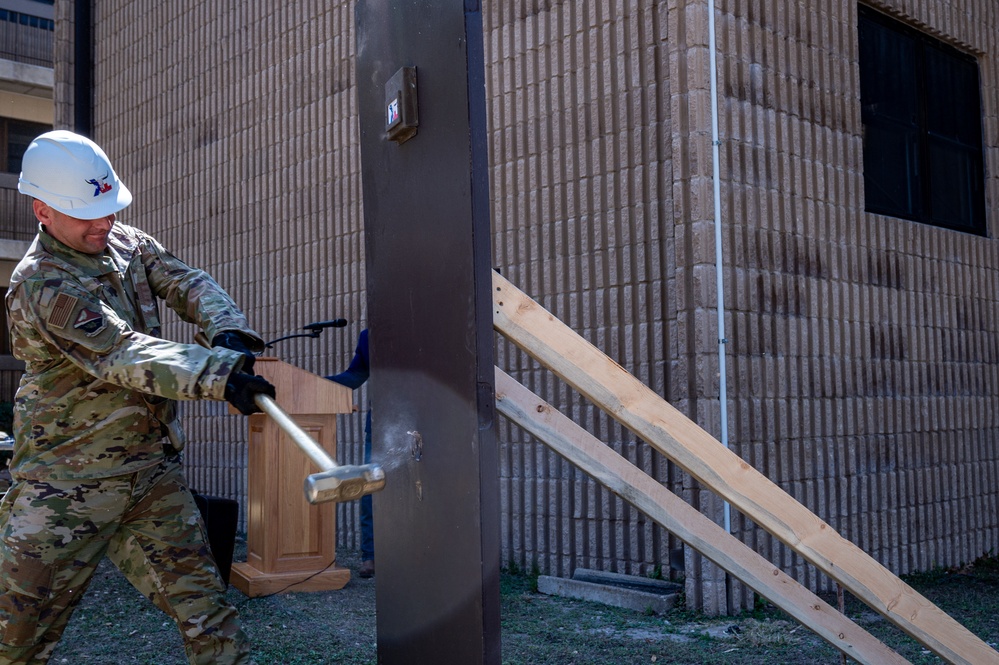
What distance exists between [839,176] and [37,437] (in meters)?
5.20

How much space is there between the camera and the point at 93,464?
3.51 m

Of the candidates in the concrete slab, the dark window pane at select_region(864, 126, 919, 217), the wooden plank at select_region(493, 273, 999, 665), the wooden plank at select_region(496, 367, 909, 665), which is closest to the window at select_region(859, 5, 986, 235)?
the dark window pane at select_region(864, 126, 919, 217)

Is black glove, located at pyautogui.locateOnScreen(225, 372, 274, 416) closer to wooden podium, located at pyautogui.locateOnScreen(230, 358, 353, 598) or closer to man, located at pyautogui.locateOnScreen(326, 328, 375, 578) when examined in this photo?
wooden podium, located at pyautogui.locateOnScreen(230, 358, 353, 598)

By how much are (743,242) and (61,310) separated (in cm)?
396

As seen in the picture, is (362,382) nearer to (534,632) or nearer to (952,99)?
(534,632)

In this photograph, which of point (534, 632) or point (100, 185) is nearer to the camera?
point (100, 185)

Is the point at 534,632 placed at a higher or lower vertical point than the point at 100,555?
lower

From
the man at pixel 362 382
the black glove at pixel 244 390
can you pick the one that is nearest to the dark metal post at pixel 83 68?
the man at pixel 362 382

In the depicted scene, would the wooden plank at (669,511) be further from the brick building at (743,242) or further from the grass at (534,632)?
the brick building at (743,242)

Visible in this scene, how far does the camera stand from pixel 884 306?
6.96 meters

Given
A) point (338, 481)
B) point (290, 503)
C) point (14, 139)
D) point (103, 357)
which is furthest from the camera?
point (14, 139)

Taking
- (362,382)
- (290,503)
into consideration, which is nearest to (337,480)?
(290,503)

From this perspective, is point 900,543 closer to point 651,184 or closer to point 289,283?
point 651,184

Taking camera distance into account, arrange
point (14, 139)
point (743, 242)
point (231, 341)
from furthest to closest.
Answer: point (14, 139)
point (743, 242)
point (231, 341)
